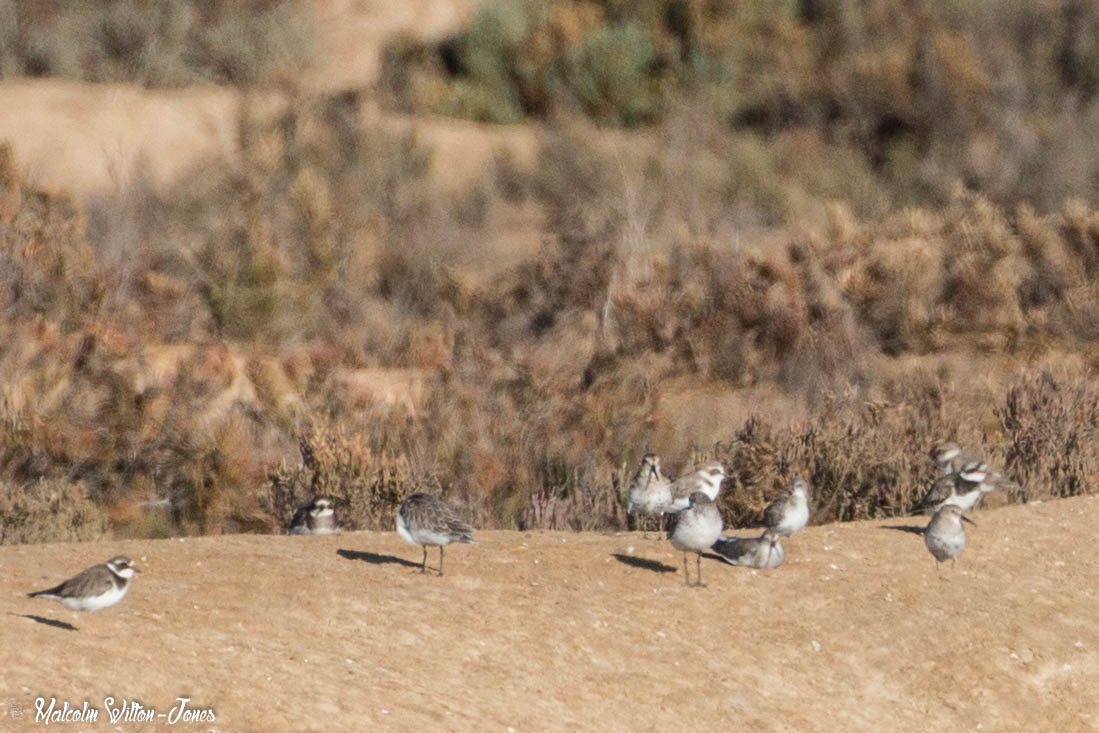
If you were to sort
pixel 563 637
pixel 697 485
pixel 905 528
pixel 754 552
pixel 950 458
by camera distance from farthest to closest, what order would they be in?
1. pixel 950 458
2. pixel 905 528
3. pixel 697 485
4. pixel 754 552
5. pixel 563 637

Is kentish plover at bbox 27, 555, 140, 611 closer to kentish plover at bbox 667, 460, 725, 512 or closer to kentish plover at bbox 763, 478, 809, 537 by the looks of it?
kentish plover at bbox 667, 460, 725, 512

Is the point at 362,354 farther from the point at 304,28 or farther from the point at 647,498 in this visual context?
the point at 304,28

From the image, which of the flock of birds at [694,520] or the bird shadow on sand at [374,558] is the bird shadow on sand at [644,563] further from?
the bird shadow on sand at [374,558]

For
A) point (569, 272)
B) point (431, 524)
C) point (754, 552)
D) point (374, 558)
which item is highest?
point (569, 272)

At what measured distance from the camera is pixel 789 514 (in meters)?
11.3

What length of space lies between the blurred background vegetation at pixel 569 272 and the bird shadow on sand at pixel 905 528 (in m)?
1.10

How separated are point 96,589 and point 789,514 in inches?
177

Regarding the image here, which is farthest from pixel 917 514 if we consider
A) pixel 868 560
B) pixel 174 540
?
pixel 174 540

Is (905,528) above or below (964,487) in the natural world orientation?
below

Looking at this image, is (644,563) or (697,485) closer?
(644,563)

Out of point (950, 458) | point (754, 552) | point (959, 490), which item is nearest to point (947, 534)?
point (754, 552)

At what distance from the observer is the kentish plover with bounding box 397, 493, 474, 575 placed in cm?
1005

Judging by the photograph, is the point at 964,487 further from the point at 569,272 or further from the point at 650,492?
the point at 569,272

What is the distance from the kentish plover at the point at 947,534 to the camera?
11.1 m
